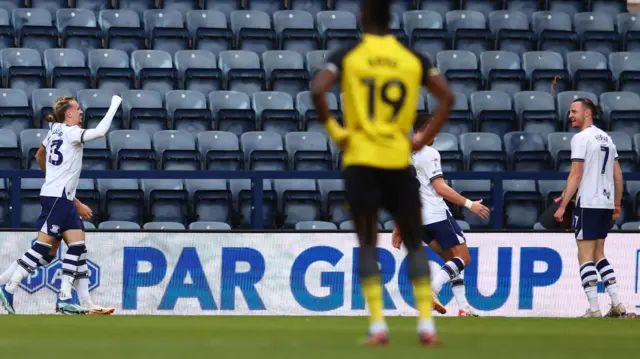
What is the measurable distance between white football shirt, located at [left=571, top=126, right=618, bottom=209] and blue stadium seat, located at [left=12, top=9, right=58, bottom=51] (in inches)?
317

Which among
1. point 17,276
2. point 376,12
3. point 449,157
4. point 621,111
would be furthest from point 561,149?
point 376,12

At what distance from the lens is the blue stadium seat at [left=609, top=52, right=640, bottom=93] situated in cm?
1633

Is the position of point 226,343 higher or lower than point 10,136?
lower

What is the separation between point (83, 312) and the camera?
35.9ft

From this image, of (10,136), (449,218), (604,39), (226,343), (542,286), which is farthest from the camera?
(604,39)

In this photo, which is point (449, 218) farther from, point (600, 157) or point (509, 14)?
point (509, 14)

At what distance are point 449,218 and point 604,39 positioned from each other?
755 centimetres

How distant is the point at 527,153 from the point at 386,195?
8331mm

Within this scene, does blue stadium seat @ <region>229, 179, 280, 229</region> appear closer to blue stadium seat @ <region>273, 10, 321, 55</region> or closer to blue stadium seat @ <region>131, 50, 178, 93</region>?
blue stadium seat @ <region>131, 50, 178, 93</region>

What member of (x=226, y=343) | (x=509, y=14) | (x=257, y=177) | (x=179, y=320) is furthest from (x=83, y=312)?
(x=509, y=14)

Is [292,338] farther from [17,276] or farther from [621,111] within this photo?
[621,111]

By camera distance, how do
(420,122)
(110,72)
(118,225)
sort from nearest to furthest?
(420,122) < (118,225) < (110,72)

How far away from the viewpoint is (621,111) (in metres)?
15.4

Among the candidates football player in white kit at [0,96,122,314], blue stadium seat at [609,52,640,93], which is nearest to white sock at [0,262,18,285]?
football player in white kit at [0,96,122,314]
